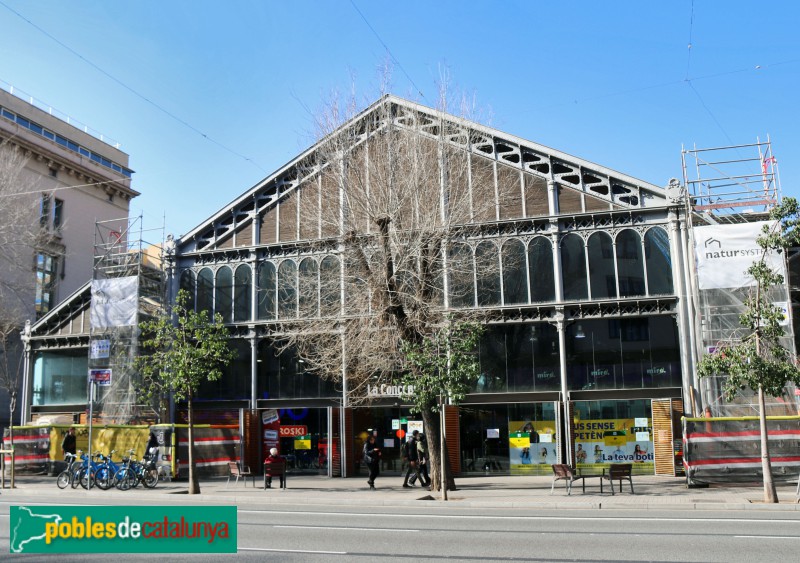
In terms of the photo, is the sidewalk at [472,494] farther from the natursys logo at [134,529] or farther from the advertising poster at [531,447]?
the natursys logo at [134,529]

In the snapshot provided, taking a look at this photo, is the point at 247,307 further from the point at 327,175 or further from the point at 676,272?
the point at 676,272

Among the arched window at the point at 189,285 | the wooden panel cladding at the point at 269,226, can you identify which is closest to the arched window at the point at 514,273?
the wooden panel cladding at the point at 269,226

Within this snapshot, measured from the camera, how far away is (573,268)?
25.7 meters

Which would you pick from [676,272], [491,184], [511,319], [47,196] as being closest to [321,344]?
[511,319]

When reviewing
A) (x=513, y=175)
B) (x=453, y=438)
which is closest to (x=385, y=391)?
(x=453, y=438)

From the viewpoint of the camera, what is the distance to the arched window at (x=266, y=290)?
94.7ft

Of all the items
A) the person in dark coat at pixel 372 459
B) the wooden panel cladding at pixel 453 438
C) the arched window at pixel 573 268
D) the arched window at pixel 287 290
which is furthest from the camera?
the arched window at pixel 287 290

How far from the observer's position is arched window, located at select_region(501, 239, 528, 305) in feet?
85.4

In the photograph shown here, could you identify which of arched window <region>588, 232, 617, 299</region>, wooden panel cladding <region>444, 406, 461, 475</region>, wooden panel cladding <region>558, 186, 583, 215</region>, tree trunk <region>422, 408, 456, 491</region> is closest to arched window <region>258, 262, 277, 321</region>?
wooden panel cladding <region>444, 406, 461, 475</region>

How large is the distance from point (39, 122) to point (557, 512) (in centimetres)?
4417

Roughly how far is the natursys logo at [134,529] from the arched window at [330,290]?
15.2 m

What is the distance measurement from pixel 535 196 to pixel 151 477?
15.6 meters

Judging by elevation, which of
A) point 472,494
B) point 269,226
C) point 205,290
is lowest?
point 472,494

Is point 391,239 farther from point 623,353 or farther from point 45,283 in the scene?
point 45,283
